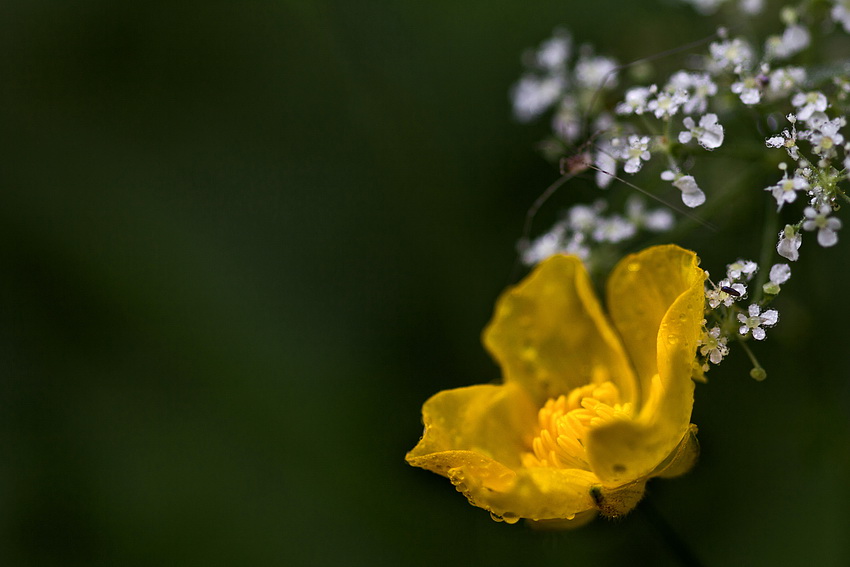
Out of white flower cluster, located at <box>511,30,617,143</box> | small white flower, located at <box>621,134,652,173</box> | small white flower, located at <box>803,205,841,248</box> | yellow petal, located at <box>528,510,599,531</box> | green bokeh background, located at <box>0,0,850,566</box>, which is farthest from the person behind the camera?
green bokeh background, located at <box>0,0,850,566</box>

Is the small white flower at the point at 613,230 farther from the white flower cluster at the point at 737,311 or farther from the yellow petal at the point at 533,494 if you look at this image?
the yellow petal at the point at 533,494

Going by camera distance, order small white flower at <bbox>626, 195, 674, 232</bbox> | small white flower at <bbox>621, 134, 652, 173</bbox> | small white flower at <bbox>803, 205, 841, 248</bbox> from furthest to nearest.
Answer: small white flower at <bbox>626, 195, 674, 232</bbox> < small white flower at <bbox>621, 134, 652, 173</bbox> < small white flower at <bbox>803, 205, 841, 248</bbox>

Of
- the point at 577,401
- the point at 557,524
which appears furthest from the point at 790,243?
the point at 557,524

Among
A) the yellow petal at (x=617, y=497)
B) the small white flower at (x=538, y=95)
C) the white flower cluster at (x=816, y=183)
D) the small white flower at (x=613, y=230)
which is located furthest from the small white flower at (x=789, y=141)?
the small white flower at (x=538, y=95)

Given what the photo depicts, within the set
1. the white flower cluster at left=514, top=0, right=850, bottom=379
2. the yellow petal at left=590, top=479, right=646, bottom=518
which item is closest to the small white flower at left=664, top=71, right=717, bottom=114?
the white flower cluster at left=514, top=0, right=850, bottom=379

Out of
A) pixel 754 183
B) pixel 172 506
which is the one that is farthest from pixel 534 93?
pixel 172 506

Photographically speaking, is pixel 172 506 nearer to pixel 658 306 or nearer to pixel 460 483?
pixel 460 483

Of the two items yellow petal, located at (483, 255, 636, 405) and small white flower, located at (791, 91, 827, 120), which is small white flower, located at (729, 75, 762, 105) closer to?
small white flower, located at (791, 91, 827, 120)

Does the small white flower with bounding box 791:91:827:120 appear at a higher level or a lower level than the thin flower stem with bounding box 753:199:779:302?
higher
